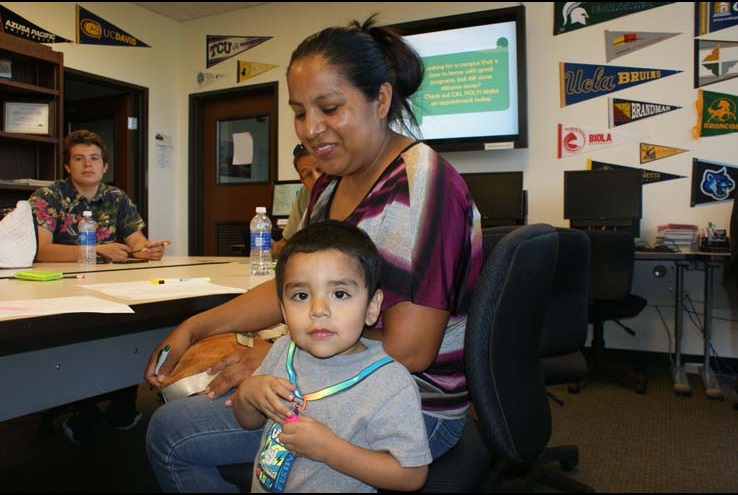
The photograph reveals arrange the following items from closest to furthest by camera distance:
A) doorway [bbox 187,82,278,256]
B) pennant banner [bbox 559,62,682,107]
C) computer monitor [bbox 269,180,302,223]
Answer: pennant banner [bbox 559,62,682,107], computer monitor [bbox 269,180,302,223], doorway [bbox 187,82,278,256]

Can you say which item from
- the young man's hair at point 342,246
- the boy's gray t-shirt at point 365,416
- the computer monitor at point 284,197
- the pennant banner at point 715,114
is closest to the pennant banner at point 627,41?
the pennant banner at point 715,114

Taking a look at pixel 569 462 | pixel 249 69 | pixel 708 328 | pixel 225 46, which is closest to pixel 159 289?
pixel 569 462

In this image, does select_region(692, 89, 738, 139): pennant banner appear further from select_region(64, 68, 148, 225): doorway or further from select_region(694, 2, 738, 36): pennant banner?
select_region(64, 68, 148, 225): doorway

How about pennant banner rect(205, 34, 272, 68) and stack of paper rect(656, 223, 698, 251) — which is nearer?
stack of paper rect(656, 223, 698, 251)

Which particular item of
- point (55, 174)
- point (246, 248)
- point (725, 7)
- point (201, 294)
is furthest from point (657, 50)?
point (55, 174)

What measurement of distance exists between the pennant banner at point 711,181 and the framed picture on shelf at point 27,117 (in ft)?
13.6

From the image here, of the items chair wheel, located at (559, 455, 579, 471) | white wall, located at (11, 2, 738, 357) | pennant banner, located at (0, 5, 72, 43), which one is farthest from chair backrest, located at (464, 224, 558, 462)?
pennant banner, located at (0, 5, 72, 43)

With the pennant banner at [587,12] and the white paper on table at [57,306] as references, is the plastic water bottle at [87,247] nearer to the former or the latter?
the white paper on table at [57,306]

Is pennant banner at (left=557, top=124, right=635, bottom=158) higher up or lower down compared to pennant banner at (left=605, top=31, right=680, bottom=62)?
lower down

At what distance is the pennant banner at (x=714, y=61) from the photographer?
3291mm

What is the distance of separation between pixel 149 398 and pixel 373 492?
2273 millimetres

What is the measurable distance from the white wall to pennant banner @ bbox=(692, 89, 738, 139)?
0.03 metres

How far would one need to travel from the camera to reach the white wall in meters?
3.38

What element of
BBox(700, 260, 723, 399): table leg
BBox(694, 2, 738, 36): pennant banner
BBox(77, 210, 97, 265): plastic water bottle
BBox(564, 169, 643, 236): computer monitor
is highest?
BBox(694, 2, 738, 36): pennant banner
